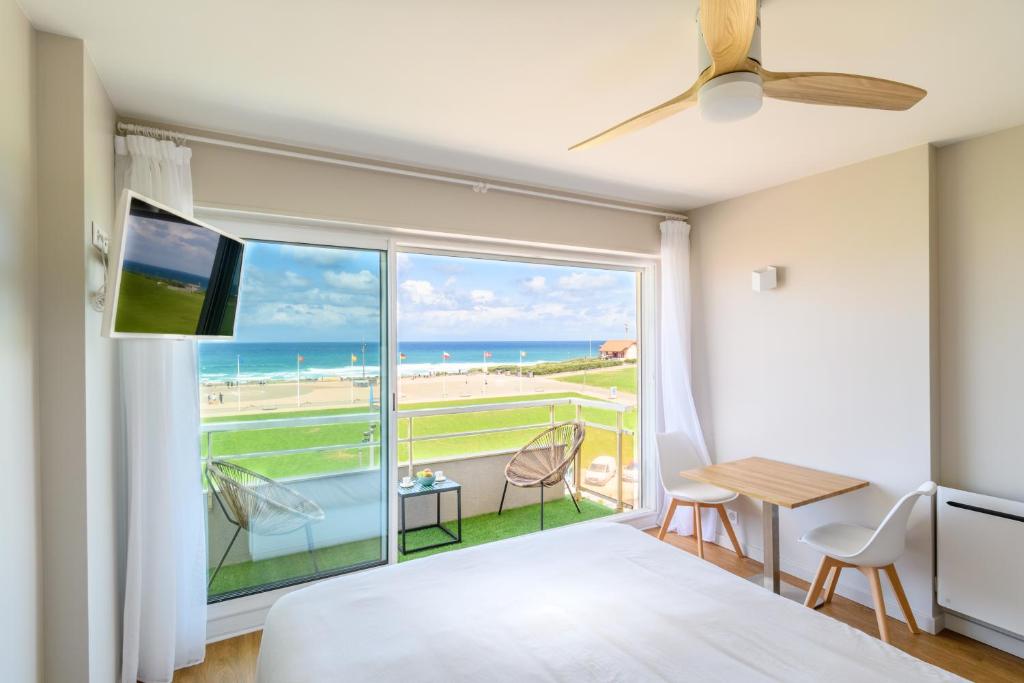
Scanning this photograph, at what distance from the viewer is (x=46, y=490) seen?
166 cm

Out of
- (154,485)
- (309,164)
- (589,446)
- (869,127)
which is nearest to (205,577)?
(154,485)

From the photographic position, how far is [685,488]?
11.5 ft

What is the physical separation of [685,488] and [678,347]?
1034 mm

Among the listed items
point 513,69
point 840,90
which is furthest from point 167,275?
point 840,90

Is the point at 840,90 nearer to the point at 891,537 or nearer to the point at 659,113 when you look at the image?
the point at 659,113

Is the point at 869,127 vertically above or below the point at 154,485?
above

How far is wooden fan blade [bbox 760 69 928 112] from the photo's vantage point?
1444 mm

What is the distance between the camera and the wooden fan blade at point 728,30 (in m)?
1.25

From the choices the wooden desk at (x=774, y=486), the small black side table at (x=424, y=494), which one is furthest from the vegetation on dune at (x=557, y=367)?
the wooden desk at (x=774, y=486)

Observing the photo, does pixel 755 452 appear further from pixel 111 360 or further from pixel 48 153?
pixel 48 153

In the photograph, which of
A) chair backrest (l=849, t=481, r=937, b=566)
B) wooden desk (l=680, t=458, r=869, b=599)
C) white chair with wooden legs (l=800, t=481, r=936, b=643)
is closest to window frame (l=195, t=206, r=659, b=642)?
wooden desk (l=680, t=458, r=869, b=599)

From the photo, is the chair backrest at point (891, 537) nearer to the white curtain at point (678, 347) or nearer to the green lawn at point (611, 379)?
the white curtain at point (678, 347)

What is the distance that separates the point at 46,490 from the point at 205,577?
3.24ft

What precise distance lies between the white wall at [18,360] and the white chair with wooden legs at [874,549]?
128 inches
